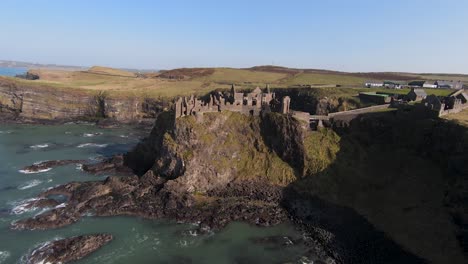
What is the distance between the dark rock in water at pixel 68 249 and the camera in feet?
140

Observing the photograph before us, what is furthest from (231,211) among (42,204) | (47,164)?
(47,164)

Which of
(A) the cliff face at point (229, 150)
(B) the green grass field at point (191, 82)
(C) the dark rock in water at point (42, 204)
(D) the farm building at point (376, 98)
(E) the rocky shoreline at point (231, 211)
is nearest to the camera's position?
(E) the rocky shoreline at point (231, 211)

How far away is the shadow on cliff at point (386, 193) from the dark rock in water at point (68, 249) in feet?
90.9

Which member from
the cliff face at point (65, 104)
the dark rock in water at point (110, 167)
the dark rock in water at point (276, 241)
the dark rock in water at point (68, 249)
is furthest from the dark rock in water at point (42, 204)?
the cliff face at point (65, 104)

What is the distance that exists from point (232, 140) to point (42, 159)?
146ft

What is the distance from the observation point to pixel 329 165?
6131cm

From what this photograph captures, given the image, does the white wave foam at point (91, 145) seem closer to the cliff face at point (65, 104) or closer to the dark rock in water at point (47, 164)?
the dark rock in water at point (47, 164)

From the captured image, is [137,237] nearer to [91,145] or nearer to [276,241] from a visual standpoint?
[276,241]

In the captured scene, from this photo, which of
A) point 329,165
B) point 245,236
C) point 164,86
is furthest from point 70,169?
point 164,86

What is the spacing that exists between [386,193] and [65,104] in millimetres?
112645

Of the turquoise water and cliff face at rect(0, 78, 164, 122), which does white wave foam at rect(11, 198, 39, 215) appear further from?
cliff face at rect(0, 78, 164, 122)

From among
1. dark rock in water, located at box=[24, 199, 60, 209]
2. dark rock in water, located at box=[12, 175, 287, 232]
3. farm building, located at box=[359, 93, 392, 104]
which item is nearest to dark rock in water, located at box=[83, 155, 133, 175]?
dark rock in water, located at box=[12, 175, 287, 232]

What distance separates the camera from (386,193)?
54.9 metres

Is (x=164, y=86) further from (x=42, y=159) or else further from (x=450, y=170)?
(x=450, y=170)
